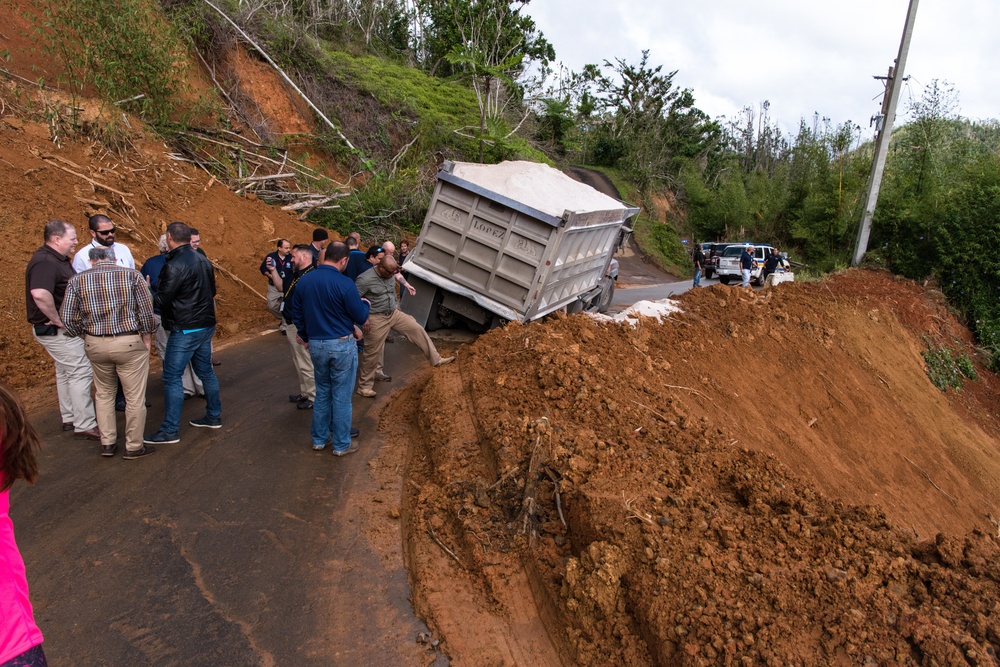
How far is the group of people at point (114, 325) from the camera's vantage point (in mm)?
4930

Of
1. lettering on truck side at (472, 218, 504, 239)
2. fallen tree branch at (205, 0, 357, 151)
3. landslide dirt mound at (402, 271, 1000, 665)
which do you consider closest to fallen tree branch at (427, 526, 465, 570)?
landslide dirt mound at (402, 271, 1000, 665)

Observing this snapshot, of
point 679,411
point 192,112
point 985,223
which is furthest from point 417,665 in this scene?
point 985,223

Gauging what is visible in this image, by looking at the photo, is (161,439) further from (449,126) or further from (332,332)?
(449,126)

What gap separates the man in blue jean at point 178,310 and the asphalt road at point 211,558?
307 millimetres

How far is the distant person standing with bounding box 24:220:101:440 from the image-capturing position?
5.32 meters

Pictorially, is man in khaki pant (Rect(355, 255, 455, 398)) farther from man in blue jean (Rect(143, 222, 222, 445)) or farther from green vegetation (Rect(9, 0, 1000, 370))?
green vegetation (Rect(9, 0, 1000, 370))

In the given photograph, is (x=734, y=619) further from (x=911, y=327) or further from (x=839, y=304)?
(x=911, y=327)

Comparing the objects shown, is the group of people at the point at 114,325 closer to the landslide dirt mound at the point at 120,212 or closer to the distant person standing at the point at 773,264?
the landslide dirt mound at the point at 120,212

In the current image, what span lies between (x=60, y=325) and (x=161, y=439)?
1281 millimetres

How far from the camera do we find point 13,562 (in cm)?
222

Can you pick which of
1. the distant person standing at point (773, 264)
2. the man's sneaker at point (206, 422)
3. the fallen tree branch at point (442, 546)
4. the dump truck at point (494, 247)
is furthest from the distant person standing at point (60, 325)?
the distant person standing at point (773, 264)

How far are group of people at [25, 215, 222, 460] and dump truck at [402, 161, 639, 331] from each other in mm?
4361

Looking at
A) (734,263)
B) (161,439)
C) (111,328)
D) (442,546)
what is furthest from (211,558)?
(734,263)

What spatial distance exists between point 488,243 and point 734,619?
694 cm
